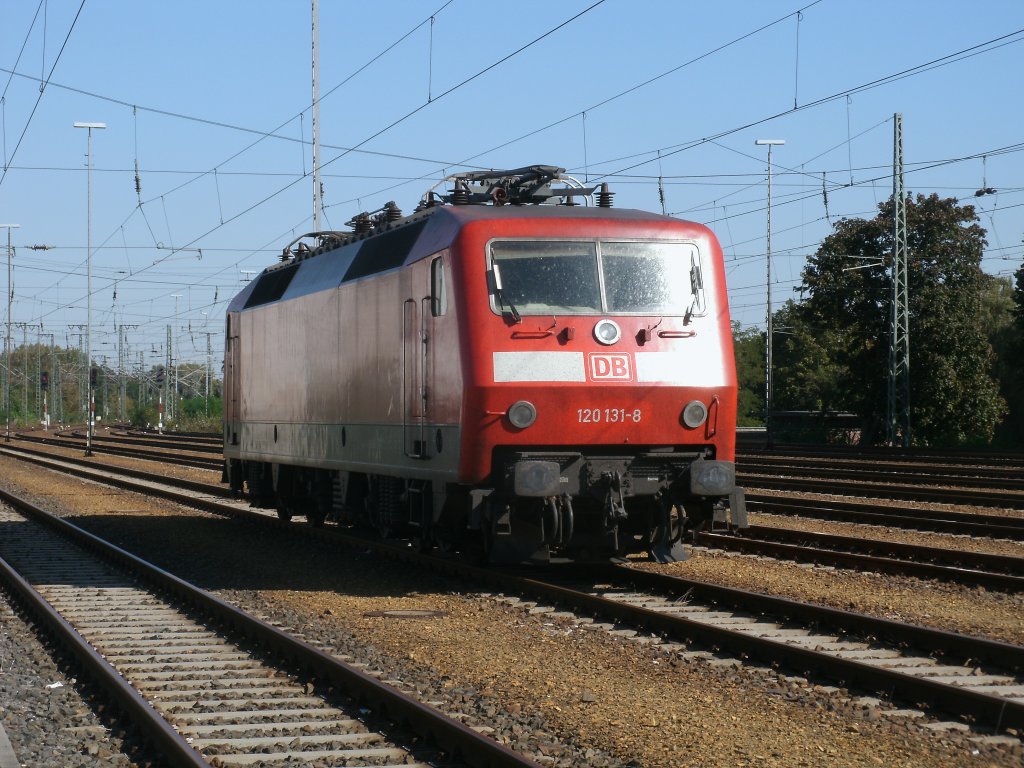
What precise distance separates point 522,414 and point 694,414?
165cm

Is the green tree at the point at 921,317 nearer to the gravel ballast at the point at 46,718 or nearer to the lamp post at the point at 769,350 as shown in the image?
the lamp post at the point at 769,350

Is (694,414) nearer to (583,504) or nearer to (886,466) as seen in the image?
(583,504)

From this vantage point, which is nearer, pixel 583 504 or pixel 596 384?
pixel 596 384

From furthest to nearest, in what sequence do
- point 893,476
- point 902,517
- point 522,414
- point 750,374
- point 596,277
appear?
point 750,374, point 893,476, point 902,517, point 596,277, point 522,414

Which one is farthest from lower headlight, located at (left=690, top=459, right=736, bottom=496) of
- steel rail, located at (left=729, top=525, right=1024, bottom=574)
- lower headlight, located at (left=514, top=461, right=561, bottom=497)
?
steel rail, located at (left=729, top=525, right=1024, bottom=574)

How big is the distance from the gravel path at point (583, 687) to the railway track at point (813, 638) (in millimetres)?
263

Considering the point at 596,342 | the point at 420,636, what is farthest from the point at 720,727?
the point at 596,342

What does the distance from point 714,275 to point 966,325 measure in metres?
43.8

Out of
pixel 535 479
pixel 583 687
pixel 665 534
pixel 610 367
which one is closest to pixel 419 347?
pixel 610 367

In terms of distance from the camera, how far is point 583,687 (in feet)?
28.4

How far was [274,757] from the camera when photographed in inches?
277

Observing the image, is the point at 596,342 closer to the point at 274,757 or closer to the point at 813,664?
the point at 813,664

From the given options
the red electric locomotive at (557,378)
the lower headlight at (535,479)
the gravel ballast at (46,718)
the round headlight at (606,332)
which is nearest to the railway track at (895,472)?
the red electric locomotive at (557,378)

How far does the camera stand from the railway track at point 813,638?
315 inches
